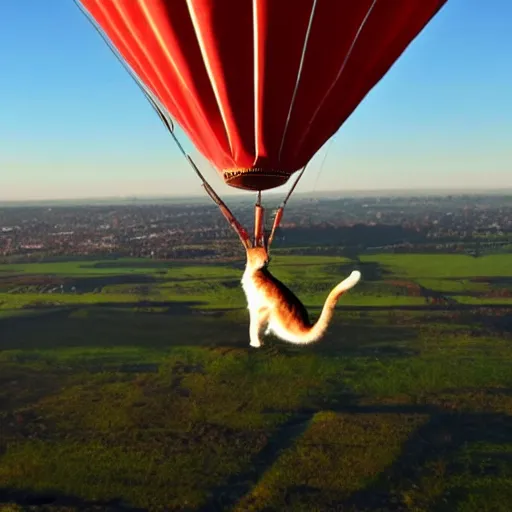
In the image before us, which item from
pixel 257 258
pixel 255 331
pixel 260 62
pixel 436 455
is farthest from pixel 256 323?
pixel 436 455

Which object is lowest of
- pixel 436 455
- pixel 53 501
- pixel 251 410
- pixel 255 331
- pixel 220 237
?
pixel 53 501

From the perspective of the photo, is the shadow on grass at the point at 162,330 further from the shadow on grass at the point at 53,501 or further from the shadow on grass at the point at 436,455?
the shadow on grass at the point at 53,501

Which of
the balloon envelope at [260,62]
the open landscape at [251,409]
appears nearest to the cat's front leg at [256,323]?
the balloon envelope at [260,62]

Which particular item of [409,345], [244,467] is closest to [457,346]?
[409,345]

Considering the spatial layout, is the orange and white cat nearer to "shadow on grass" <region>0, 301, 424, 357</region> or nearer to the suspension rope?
the suspension rope

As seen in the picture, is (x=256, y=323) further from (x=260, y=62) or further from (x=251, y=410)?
(x=251, y=410)

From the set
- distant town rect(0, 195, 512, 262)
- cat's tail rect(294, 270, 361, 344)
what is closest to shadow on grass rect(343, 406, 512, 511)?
cat's tail rect(294, 270, 361, 344)
